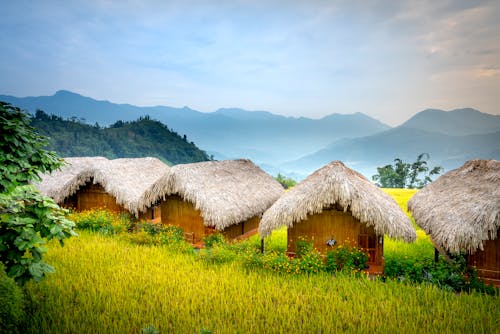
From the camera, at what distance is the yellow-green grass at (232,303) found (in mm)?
5199

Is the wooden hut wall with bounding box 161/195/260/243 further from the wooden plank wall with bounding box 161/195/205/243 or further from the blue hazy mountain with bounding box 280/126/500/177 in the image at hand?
the blue hazy mountain with bounding box 280/126/500/177

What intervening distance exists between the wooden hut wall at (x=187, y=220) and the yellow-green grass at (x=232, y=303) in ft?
10.6

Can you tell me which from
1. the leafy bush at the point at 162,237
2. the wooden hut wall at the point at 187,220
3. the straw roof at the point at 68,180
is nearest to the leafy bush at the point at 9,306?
the leafy bush at the point at 162,237

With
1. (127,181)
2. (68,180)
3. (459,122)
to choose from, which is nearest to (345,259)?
(127,181)

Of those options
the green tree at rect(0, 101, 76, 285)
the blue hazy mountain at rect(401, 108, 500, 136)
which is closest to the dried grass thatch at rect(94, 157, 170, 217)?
the green tree at rect(0, 101, 76, 285)

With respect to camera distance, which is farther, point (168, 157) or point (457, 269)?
point (168, 157)

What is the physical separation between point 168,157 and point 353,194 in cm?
5225

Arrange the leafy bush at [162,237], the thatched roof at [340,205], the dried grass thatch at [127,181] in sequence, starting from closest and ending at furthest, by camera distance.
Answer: the thatched roof at [340,205] < the leafy bush at [162,237] < the dried grass thatch at [127,181]

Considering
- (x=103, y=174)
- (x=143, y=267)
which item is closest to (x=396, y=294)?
(x=143, y=267)

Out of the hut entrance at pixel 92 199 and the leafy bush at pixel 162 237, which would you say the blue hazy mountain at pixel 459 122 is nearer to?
the hut entrance at pixel 92 199

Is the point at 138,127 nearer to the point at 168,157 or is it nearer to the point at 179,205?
the point at 168,157

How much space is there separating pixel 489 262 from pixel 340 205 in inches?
145

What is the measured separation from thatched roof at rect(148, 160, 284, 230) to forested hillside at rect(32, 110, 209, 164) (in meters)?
37.7

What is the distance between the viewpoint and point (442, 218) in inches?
334
